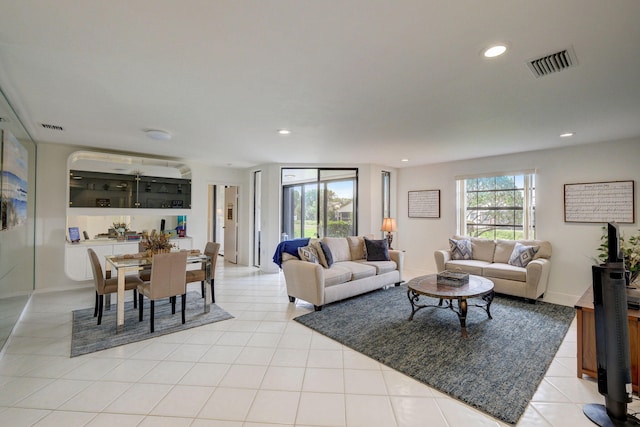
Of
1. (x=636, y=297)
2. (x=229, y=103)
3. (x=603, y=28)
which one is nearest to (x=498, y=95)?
(x=603, y=28)

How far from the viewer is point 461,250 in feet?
17.0

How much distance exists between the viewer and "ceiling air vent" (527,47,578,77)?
76.4 inches

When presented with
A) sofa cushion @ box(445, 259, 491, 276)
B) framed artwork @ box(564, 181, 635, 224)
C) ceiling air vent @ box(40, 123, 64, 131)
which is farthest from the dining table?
framed artwork @ box(564, 181, 635, 224)

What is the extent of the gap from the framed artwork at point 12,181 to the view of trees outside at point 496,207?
6.69 metres

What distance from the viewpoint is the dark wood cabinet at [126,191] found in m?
4.86

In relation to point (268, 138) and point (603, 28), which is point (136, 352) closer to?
point (268, 138)

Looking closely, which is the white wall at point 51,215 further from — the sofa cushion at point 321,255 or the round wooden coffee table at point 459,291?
the round wooden coffee table at point 459,291

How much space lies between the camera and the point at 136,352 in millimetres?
2766

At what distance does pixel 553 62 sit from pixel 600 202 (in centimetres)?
348

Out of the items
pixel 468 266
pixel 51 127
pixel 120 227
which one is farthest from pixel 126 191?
pixel 468 266

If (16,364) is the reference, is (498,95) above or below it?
above

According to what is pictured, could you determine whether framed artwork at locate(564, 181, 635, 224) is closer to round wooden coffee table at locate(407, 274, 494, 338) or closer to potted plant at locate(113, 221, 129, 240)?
round wooden coffee table at locate(407, 274, 494, 338)

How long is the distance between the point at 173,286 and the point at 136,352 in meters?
0.78

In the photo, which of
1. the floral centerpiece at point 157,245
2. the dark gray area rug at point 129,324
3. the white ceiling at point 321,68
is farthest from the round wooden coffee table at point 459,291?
the floral centerpiece at point 157,245
